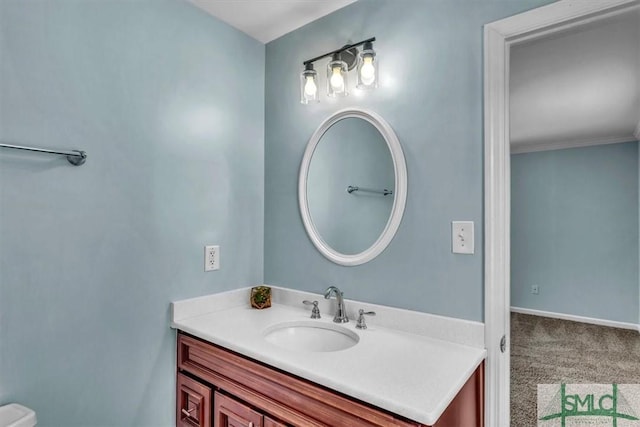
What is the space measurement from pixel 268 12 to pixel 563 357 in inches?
143

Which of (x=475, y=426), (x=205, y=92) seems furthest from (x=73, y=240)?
(x=475, y=426)

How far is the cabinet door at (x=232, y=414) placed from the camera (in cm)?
120

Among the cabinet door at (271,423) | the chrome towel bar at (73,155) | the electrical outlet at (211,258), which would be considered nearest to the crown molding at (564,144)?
the electrical outlet at (211,258)

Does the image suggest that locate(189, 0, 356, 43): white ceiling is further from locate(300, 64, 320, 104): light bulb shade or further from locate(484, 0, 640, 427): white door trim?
locate(484, 0, 640, 427): white door trim

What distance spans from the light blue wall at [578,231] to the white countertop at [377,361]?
4183 mm

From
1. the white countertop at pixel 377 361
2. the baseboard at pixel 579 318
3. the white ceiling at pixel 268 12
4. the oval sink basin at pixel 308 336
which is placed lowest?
the baseboard at pixel 579 318

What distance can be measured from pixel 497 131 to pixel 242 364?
1.26 meters

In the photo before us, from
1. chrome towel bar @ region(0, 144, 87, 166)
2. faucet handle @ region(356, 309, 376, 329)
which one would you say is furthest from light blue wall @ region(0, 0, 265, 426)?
faucet handle @ region(356, 309, 376, 329)

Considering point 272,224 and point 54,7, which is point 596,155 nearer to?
point 272,224

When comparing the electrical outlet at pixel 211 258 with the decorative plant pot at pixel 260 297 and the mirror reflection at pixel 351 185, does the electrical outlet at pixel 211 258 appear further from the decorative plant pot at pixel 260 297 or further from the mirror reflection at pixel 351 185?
the mirror reflection at pixel 351 185

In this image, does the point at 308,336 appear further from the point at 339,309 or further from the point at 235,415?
the point at 235,415

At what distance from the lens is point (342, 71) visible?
5.11 feet

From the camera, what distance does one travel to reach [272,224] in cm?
192

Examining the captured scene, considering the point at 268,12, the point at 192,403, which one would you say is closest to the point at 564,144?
the point at 268,12
